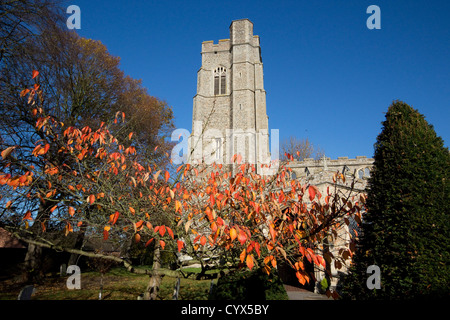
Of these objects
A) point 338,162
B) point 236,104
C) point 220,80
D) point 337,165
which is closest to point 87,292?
point 236,104

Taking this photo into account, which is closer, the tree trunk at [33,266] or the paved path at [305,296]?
the paved path at [305,296]

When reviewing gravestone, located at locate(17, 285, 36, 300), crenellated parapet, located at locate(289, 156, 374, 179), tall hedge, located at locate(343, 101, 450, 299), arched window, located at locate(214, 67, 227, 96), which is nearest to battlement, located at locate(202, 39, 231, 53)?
arched window, located at locate(214, 67, 227, 96)

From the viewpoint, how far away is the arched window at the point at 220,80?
3034cm

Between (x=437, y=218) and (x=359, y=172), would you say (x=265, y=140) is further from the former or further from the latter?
(x=437, y=218)

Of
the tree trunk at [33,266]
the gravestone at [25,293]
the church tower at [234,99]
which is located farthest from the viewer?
the church tower at [234,99]

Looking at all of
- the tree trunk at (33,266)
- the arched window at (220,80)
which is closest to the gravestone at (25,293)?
the tree trunk at (33,266)

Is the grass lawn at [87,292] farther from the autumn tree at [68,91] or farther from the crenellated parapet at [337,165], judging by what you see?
the crenellated parapet at [337,165]

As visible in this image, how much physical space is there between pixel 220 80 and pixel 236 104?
5012 millimetres

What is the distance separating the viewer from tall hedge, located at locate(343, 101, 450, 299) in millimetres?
4004

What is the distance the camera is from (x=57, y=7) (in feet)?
30.2

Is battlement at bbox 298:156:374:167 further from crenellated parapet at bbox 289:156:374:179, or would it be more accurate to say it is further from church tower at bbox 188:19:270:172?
church tower at bbox 188:19:270:172

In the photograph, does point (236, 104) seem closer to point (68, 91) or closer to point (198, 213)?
point (68, 91)

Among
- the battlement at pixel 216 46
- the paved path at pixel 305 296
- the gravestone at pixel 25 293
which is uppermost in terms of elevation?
the battlement at pixel 216 46

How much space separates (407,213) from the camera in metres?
4.30
